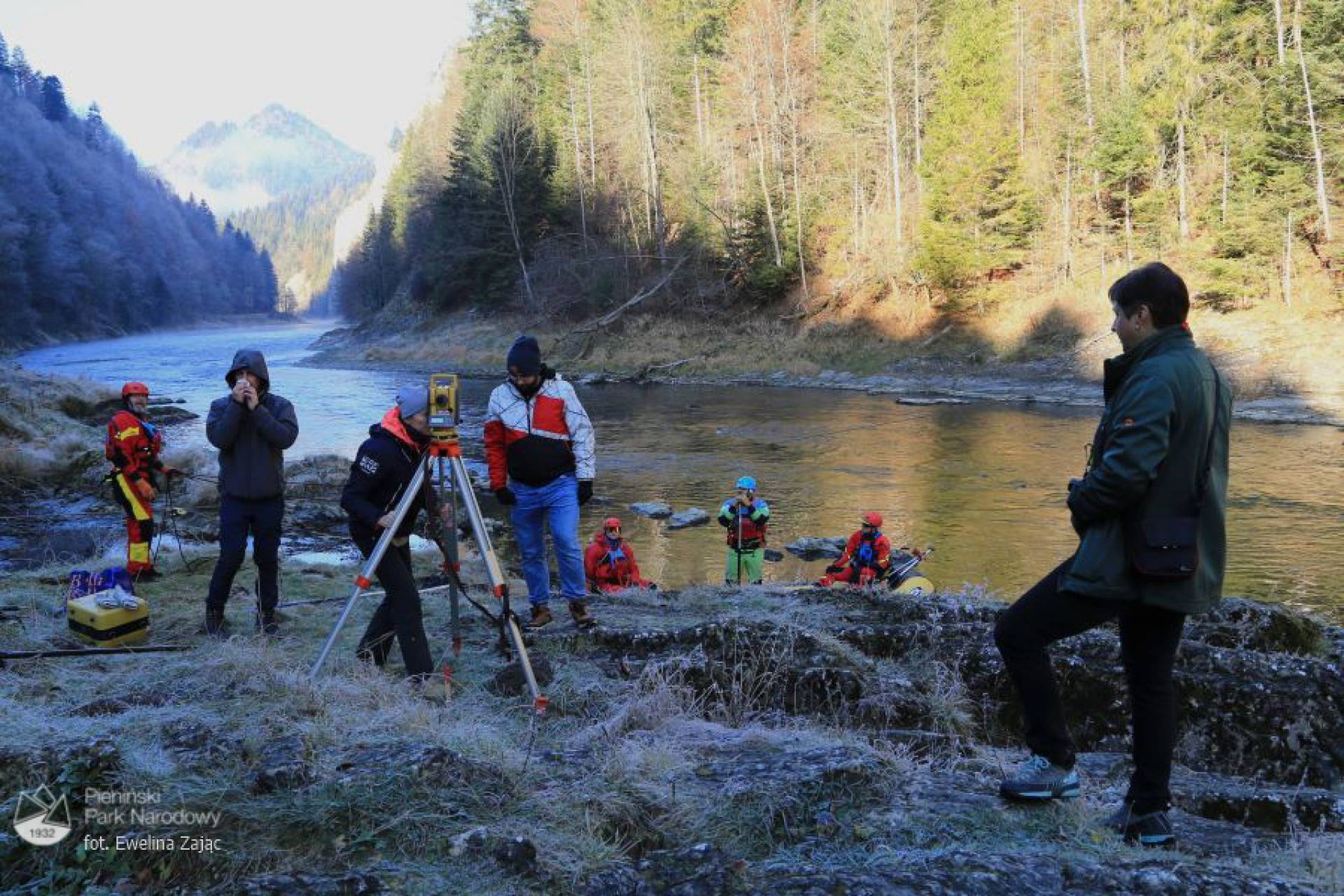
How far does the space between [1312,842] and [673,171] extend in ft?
157

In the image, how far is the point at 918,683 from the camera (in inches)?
189

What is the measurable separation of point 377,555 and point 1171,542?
385 centimetres

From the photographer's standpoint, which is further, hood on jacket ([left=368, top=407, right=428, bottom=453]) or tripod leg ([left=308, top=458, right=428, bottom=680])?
hood on jacket ([left=368, top=407, right=428, bottom=453])

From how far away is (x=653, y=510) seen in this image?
53.3 ft

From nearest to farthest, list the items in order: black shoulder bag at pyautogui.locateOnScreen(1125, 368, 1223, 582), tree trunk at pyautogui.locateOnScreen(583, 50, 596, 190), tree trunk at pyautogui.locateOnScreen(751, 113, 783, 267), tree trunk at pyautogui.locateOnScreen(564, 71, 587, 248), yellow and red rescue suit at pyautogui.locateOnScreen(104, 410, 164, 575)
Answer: black shoulder bag at pyautogui.locateOnScreen(1125, 368, 1223, 582), yellow and red rescue suit at pyautogui.locateOnScreen(104, 410, 164, 575), tree trunk at pyautogui.locateOnScreen(751, 113, 783, 267), tree trunk at pyautogui.locateOnScreen(583, 50, 596, 190), tree trunk at pyautogui.locateOnScreen(564, 71, 587, 248)

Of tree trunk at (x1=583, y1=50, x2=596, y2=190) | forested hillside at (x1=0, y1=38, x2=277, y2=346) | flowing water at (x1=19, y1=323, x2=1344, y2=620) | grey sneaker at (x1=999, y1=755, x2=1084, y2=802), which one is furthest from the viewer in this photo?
forested hillside at (x1=0, y1=38, x2=277, y2=346)

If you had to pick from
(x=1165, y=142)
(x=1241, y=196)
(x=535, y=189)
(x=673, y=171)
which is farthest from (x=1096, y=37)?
(x=535, y=189)

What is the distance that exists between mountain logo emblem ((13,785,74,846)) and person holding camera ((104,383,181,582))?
6177 millimetres

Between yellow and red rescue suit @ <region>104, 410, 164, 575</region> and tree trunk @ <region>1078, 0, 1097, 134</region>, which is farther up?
tree trunk @ <region>1078, 0, 1097, 134</region>

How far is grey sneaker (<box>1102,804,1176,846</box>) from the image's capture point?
9.96 feet

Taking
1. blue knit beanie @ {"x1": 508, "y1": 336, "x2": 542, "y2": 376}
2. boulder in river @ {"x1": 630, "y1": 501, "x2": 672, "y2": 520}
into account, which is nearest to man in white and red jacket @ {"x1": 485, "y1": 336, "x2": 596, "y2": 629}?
blue knit beanie @ {"x1": 508, "y1": 336, "x2": 542, "y2": 376}

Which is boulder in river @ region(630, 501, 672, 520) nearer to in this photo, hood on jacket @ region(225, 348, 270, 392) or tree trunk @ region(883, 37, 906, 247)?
hood on jacket @ region(225, 348, 270, 392)

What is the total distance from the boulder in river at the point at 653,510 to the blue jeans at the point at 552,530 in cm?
959

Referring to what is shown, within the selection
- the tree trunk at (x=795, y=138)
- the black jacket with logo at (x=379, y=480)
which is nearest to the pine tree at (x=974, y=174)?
the tree trunk at (x=795, y=138)
